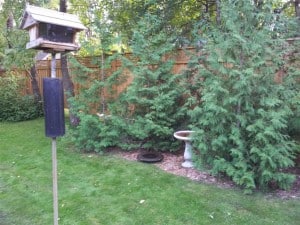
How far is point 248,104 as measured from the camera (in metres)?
4.09

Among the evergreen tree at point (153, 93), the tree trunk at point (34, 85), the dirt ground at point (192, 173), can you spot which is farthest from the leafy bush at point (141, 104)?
the tree trunk at point (34, 85)

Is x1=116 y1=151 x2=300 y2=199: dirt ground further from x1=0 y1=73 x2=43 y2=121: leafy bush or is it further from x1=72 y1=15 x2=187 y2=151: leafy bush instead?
x1=0 y1=73 x2=43 y2=121: leafy bush

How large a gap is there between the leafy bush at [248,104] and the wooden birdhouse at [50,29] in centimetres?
196

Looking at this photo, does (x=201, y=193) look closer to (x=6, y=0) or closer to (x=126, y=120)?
(x=126, y=120)

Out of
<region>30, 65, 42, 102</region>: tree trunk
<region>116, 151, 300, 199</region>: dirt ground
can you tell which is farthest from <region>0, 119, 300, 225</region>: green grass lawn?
<region>30, 65, 42, 102</region>: tree trunk

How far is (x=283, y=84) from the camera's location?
163 inches

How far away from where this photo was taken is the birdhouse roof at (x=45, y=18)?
8.99 feet

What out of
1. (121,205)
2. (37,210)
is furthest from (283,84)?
(37,210)

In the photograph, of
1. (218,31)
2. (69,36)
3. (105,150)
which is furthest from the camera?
(105,150)

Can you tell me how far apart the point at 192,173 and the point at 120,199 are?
1.27m

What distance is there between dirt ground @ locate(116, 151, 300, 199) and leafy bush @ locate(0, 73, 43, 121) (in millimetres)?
4396

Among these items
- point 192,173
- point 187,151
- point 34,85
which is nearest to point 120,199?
point 192,173

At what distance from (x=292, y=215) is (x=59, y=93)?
271 centimetres

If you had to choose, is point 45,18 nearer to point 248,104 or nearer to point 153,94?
point 248,104
